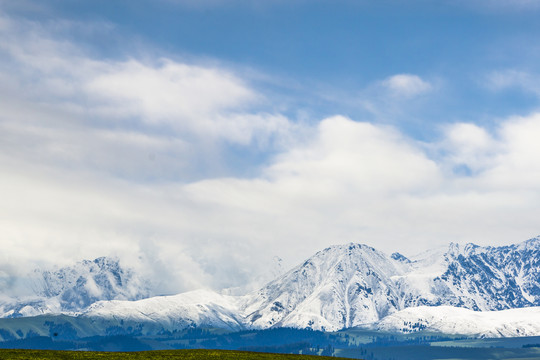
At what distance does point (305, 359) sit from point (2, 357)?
66003mm

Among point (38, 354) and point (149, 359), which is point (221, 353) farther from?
point (38, 354)

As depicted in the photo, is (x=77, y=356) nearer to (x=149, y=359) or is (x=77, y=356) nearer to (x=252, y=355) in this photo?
(x=149, y=359)

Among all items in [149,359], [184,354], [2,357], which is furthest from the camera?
[184,354]

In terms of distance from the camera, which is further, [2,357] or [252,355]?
[252,355]

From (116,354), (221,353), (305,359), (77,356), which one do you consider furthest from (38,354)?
(305,359)

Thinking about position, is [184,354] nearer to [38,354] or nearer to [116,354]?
[116,354]

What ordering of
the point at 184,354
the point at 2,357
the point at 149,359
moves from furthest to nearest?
1. the point at 184,354
2. the point at 149,359
3. the point at 2,357

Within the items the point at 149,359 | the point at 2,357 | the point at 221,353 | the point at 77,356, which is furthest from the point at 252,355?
the point at 2,357

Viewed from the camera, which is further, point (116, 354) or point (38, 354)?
point (116, 354)

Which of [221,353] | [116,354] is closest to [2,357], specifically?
[116,354]

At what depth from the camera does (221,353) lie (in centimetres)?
→ 14538

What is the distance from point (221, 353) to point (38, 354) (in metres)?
40.5

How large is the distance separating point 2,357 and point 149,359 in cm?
2870

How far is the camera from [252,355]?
479ft
